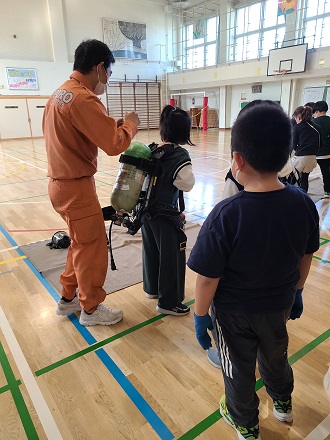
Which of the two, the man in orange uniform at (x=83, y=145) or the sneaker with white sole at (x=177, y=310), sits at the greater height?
the man in orange uniform at (x=83, y=145)

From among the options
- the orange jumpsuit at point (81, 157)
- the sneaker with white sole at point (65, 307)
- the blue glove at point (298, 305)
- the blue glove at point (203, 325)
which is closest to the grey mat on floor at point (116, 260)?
the sneaker with white sole at point (65, 307)

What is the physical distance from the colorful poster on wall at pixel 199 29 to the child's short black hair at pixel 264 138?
2126 cm

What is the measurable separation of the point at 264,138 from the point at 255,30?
18.6 metres

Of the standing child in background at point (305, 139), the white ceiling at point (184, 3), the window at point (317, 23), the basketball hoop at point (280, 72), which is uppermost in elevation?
the white ceiling at point (184, 3)

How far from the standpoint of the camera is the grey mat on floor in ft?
9.50

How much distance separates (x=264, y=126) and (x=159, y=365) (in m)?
1.54

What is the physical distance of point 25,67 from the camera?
16172 millimetres

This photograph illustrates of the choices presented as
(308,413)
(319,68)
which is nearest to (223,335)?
(308,413)

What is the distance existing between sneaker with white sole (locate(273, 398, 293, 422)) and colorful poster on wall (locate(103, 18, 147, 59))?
19617 millimetres

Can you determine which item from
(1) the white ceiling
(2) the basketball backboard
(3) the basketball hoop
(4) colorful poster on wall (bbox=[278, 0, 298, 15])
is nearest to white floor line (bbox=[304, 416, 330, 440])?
(2) the basketball backboard

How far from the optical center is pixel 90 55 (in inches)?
73.6

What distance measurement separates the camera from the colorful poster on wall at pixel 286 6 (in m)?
14.2

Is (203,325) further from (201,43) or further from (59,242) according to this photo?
(201,43)

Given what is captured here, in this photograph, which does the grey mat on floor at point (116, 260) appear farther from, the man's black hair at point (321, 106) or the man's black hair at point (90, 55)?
the man's black hair at point (321, 106)
